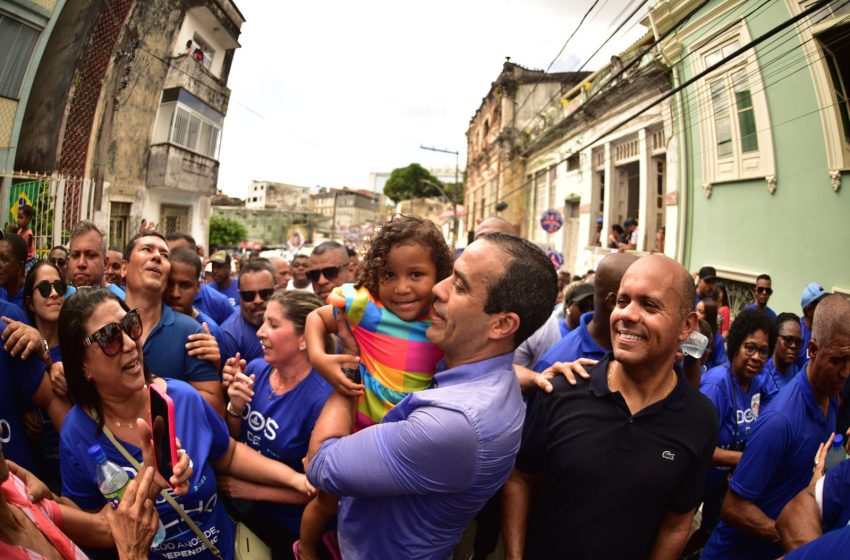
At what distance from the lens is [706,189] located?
10906mm

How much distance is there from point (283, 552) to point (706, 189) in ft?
37.6

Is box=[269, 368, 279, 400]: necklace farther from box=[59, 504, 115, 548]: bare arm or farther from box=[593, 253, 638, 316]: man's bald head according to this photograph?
box=[593, 253, 638, 316]: man's bald head

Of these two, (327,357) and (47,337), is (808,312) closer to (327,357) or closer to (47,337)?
(327,357)

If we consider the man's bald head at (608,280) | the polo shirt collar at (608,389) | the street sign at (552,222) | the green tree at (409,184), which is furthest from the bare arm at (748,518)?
the green tree at (409,184)

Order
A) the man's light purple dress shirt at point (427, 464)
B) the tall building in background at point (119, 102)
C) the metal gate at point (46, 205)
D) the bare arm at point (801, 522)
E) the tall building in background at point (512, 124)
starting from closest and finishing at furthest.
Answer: the man's light purple dress shirt at point (427, 464)
the bare arm at point (801, 522)
the metal gate at point (46, 205)
the tall building in background at point (119, 102)
the tall building in background at point (512, 124)

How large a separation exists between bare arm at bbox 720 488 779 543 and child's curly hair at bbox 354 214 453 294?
1886 millimetres

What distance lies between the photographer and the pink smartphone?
1.79m

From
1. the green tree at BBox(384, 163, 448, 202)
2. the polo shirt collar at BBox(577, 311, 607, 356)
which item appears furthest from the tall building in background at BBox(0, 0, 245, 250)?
the green tree at BBox(384, 163, 448, 202)

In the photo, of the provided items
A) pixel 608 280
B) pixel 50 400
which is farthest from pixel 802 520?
pixel 50 400

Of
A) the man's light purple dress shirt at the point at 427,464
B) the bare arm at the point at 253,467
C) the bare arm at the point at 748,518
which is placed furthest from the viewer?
the bare arm at the point at 748,518

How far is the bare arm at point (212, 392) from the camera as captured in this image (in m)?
2.71

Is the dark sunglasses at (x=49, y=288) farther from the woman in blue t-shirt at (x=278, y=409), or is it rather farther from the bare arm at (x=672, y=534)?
the bare arm at (x=672, y=534)

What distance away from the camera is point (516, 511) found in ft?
6.79

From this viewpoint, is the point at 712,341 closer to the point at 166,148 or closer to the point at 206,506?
the point at 206,506
